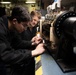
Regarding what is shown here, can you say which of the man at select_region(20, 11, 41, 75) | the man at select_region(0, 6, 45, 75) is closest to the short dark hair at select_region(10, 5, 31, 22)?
the man at select_region(0, 6, 45, 75)

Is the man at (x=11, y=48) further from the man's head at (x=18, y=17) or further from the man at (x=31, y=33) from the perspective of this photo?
the man at (x=31, y=33)

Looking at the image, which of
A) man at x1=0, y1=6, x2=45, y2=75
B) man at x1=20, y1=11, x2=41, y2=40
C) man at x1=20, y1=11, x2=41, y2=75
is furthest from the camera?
man at x1=20, y1=11, x2=41, y2=40

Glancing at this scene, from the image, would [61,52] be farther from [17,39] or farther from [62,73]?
[17,39]

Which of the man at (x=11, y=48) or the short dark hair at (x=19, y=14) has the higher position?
the short dark hair at (x=19, y=14)

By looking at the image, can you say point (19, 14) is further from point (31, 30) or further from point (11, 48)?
point (31, 30)

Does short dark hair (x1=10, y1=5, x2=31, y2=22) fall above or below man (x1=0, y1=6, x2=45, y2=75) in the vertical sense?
above

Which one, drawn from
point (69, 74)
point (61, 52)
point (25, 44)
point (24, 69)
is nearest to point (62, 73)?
point (69, 74)

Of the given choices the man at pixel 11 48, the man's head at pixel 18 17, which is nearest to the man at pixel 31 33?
the man at pixel 11 48

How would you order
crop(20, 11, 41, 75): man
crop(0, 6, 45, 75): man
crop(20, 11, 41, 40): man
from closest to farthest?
crop(0, 6, 45, 75): man → crop(20, 11, 41, 75): man → crop(20, 11, 41, 40): man

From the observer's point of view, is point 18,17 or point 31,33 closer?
point 18,17

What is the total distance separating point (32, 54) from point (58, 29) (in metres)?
0.29

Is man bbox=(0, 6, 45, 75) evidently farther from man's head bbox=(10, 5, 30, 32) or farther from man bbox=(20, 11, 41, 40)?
man bbox=(20, 11, 41, 40)

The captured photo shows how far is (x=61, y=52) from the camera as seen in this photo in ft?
3.84

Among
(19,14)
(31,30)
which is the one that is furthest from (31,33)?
(19,14)
